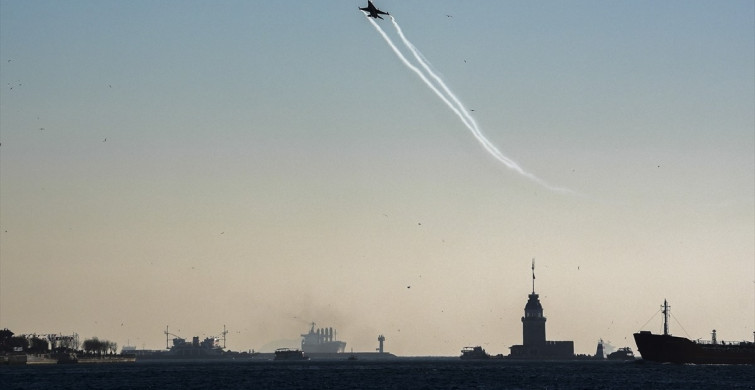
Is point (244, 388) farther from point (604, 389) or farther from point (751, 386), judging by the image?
point (751, 386)

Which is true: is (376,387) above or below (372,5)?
below

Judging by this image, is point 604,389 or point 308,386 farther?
point 308,386

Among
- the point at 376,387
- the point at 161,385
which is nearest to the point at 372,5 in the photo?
the point at 376,387

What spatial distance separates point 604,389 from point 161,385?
6975cm

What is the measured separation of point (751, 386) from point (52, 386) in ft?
351

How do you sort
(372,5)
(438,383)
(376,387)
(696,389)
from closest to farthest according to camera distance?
(372,5) < (696,389) < (376,387) < (438,383)

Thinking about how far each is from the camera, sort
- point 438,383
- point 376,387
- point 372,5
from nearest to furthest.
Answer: point 372,5, point 376,387, point 438,383

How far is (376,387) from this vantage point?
183 metres

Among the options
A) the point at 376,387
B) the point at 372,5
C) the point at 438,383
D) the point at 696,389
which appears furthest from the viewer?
the point at 438,383

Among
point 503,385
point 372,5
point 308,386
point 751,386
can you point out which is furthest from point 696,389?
point 372,5

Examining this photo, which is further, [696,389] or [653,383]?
[653,383]

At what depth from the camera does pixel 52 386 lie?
622 feet

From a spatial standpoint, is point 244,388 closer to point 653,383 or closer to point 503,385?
point 503,385

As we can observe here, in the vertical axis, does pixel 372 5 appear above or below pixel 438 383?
above
